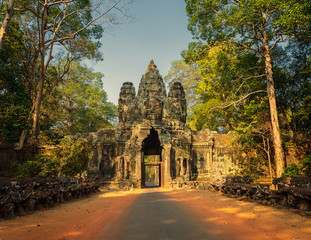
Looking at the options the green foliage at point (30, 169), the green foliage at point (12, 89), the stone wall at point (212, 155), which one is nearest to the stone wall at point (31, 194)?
the green foliage at point (30, 169)

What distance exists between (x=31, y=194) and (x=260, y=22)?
15240 mm

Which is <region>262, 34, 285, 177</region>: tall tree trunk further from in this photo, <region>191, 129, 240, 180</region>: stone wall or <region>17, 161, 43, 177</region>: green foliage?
<region>17, 161, 43, 177</region>: green foliage

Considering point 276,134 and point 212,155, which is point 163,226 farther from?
point 212,155

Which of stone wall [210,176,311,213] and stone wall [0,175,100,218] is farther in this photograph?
stone wall [210,176,311,213]

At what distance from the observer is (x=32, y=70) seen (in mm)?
16828

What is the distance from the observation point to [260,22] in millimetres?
13305

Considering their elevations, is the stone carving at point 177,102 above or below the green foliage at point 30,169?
above

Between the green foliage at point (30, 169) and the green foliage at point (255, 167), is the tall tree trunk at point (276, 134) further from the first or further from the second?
the green foliage at point (30, 169)

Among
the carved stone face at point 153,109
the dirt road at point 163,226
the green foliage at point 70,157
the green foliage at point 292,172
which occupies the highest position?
the carved stone face at point 153,109

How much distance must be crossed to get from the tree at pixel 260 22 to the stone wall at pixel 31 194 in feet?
37.3

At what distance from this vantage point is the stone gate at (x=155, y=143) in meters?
18.3

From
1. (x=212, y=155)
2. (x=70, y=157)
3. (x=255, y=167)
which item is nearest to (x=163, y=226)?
(x=70, y=157)

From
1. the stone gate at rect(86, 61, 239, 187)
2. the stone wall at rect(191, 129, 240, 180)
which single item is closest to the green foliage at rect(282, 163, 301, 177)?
the stone gate at rect(86, 61, 239, 187)

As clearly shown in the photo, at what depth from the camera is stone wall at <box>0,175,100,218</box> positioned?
557cm
